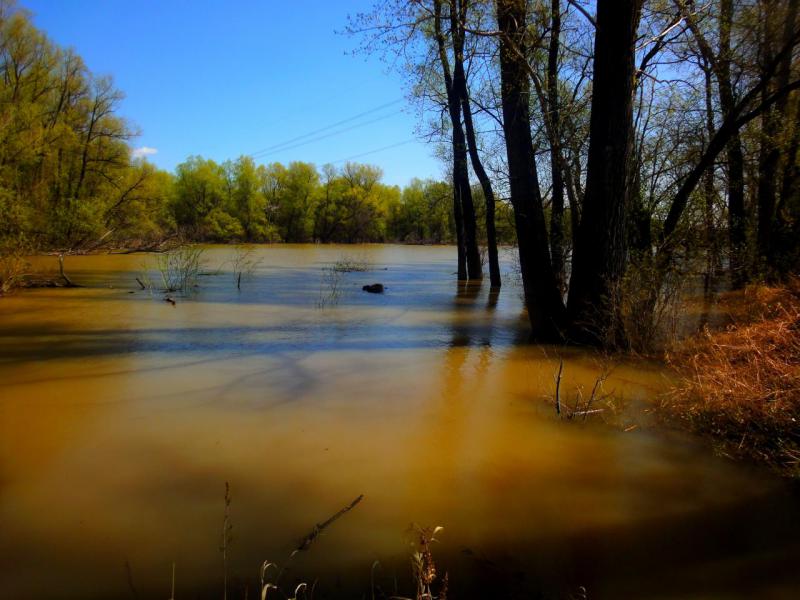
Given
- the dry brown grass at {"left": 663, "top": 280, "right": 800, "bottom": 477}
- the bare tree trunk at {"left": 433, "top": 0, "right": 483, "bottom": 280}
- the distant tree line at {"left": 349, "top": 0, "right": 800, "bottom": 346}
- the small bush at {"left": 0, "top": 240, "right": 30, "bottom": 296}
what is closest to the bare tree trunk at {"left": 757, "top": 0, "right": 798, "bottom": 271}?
the distant tree line at {"left": 349, "top": 0, "right": 800, "bottom": 346}

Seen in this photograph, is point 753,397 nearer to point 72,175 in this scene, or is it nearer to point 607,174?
point 607,174

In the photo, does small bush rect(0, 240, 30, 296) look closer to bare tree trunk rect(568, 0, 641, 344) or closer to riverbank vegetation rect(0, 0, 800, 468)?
riverbank vegetation rect(0, 0, 800, 468)

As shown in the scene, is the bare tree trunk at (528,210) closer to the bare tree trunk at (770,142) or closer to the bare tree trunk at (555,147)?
the bare tree trunk at (555,147)

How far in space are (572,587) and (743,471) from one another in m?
2.18

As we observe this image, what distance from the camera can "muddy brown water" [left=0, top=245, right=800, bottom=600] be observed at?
9.14ft

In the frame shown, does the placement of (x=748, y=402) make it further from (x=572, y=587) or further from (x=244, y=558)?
(x=244, y=558)

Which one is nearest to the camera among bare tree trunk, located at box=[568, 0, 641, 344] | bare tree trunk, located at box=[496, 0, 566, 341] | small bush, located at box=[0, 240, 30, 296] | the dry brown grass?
the dry brown grass

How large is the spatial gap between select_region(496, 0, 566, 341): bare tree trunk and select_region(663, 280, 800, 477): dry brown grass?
294 cm

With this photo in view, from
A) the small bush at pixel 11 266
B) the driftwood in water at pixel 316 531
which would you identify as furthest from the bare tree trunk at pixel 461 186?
the driftwood in water at pixel 316 531

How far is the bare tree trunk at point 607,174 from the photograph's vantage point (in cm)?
739

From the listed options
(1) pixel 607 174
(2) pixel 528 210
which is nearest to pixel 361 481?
(1) pixel 607 174

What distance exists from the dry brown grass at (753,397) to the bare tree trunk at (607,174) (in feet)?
6.66

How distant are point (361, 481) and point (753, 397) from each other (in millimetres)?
3422

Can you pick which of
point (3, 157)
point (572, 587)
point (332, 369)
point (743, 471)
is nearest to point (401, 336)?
point (332, 369)
